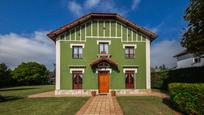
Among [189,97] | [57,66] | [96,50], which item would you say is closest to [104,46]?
[96,50]

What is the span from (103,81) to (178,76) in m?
8.39

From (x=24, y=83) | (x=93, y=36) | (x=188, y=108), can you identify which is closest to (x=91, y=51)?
(x=93, y=36)

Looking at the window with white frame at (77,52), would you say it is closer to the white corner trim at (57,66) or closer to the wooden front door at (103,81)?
the white corner trim at (57,66)

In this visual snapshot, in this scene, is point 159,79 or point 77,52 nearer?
point 77,52

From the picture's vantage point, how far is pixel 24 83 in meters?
64.9

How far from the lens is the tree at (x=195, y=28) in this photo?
17062 millimetres

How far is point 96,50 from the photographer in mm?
24266

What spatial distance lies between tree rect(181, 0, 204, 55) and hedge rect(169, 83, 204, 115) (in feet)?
18.3

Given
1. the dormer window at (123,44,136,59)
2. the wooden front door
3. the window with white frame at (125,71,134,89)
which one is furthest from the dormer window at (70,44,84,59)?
the window with white frame at (125,71,134,89)

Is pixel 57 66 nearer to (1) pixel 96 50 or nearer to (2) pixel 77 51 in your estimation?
(2) pixel 77 51

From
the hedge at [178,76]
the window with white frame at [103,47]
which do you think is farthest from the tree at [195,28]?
the window with white frame at [103,47]

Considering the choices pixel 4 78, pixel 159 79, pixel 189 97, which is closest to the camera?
pixel 189 97

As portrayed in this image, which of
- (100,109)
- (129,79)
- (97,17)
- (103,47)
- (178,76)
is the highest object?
(97,17)

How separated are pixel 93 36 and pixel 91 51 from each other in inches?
63.3
